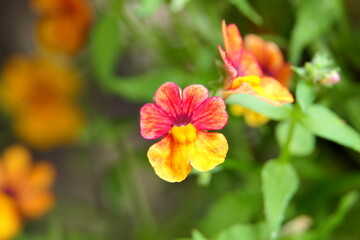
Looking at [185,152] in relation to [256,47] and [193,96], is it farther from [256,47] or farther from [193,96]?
[256,47]

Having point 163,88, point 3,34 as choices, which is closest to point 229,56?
point 163,88

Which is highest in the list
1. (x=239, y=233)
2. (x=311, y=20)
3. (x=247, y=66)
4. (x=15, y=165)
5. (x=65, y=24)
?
(x=65, y=24)

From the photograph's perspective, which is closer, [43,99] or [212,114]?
[212,114]

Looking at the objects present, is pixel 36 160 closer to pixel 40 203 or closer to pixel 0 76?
pixel 0 76

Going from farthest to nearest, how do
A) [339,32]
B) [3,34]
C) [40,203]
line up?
1. [3,34]
2. [40,203]
3. [339,32]

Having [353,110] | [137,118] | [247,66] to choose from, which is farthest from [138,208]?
[247,66]

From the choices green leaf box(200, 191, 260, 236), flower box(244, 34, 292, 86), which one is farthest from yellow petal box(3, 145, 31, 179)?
flower box(244, 34, 292, 86)

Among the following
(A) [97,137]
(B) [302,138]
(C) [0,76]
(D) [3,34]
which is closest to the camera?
(B) [302,138]
